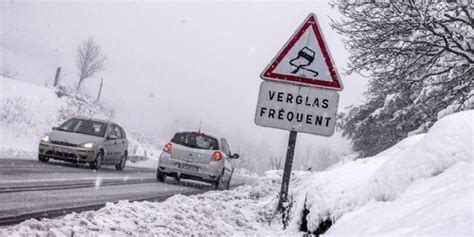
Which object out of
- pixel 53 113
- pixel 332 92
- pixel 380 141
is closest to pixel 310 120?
pixel 332 92

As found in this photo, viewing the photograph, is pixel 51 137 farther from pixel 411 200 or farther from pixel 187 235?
pixel 411 200

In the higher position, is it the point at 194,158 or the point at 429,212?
the point at 429,212

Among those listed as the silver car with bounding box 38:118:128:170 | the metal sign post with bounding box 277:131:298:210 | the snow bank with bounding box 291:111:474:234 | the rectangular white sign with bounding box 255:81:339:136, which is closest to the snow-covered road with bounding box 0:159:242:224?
the silver car with bounding box 38:118:128:170

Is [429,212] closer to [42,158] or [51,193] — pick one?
[51,193]

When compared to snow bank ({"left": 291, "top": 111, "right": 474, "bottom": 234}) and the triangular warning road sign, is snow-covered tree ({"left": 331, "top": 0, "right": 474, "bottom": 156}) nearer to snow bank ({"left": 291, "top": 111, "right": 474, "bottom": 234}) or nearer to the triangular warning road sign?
the triangular warning road sign

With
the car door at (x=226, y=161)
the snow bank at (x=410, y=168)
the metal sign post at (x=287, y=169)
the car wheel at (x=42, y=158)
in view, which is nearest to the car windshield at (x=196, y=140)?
the car door at (x=226, y=161)

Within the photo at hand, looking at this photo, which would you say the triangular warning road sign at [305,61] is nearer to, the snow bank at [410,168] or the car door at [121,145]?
the snow bank at [410,168]

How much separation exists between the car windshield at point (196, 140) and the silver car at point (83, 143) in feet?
7.95

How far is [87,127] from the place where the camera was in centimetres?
1437

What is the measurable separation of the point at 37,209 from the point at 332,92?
4009mm

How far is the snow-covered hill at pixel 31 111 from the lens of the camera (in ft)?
92.3

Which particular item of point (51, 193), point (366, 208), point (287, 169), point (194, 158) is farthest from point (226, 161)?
point (366, 208)

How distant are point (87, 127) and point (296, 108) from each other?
9.62m

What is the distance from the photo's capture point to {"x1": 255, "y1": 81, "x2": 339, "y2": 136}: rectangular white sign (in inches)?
248
